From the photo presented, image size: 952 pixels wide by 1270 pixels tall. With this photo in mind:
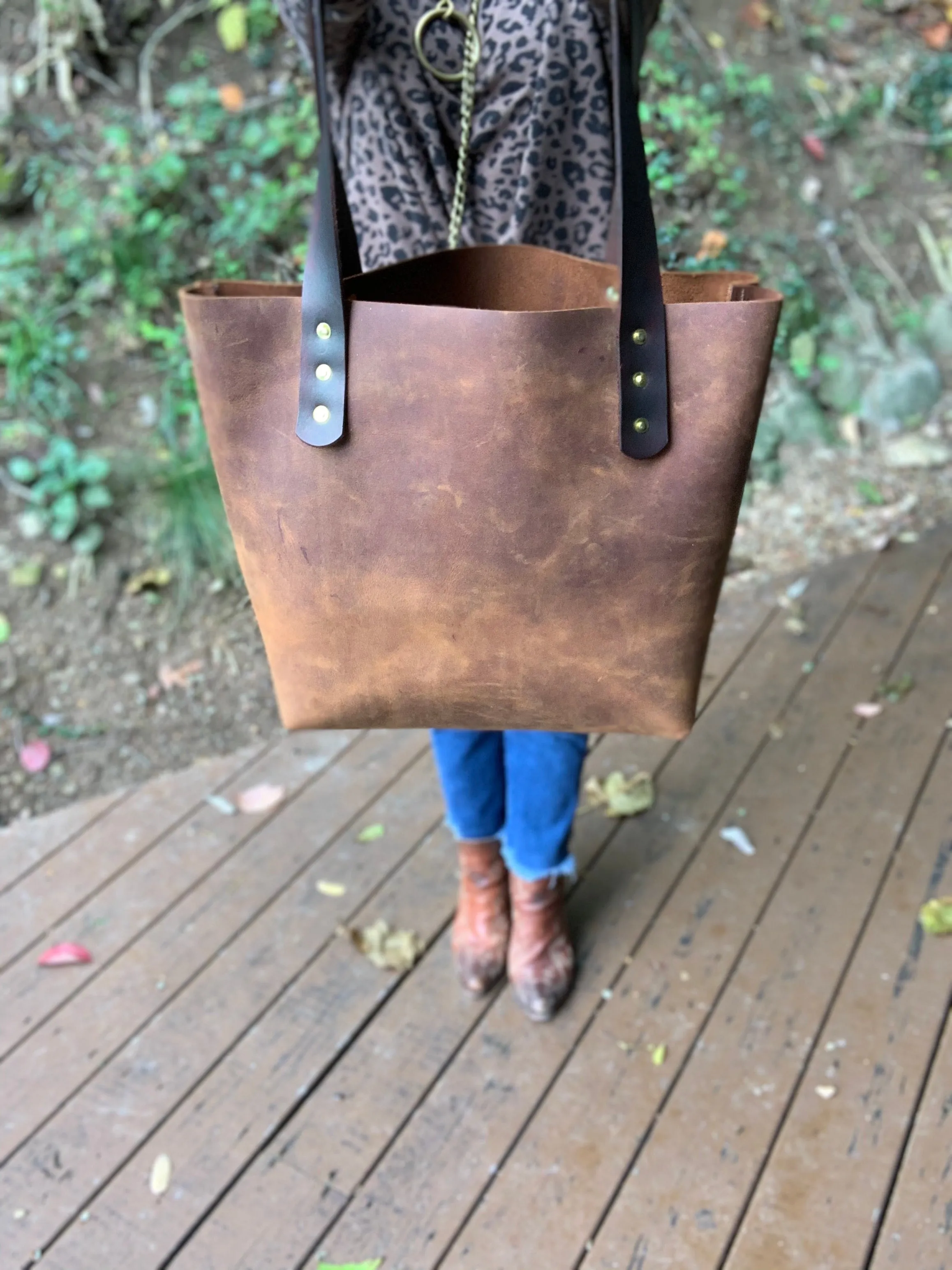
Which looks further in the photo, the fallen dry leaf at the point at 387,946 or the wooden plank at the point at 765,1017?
the fallen dry leaf at the point at 387,946

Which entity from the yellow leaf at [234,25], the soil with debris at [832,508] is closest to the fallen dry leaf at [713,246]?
the soil with debris at [832,508]

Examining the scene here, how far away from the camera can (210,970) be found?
1.52 m

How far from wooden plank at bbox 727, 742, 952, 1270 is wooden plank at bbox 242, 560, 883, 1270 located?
289mm

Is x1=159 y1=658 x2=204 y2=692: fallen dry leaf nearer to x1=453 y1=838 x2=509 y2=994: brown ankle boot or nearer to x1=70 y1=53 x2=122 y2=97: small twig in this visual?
x1=453 y1=838 x2=509 y2=994: brown ankle boot

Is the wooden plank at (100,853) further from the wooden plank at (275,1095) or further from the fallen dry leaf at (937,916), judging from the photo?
the fallen dry leaf at (937,916)

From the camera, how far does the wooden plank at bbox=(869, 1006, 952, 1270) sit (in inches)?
45.1

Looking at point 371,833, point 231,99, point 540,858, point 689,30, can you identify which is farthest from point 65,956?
point 689,30

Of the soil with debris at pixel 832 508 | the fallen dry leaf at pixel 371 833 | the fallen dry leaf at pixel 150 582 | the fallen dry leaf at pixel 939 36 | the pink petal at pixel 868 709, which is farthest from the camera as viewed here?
the fallen dry leaf at pixel 939 36

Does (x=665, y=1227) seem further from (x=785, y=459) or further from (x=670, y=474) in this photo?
(x=785, y=459)

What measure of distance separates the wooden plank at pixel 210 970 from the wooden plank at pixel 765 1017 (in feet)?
1.58

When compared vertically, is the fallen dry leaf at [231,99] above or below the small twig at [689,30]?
below

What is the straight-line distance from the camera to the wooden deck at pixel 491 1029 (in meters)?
1.21

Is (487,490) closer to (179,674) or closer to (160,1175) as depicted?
(160,1175)

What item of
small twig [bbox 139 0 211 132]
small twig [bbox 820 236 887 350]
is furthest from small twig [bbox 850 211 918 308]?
small twig [bbox 139 0 211 132]
